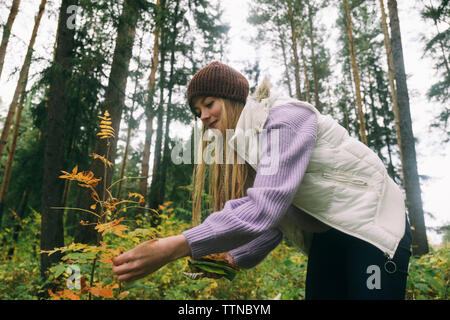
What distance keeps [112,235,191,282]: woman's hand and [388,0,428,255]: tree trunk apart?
8.12m

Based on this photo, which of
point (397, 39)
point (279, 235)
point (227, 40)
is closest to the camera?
point (279, 235)

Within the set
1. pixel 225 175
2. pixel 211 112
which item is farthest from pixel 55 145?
pixel 225 175

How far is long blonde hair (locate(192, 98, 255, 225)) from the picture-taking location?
141 cm

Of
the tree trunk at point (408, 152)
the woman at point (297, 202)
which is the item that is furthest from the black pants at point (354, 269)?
the tree trunk at point (408, 152)

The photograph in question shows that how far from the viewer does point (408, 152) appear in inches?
302

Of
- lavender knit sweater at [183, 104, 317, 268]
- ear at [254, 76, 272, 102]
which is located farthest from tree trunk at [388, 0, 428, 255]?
lavender knit sweater at [183, 104, 317, 268]

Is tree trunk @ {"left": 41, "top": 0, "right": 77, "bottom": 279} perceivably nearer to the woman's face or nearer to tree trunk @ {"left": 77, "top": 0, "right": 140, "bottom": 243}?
tree trunk @ {"left": 77, "top": 0, "right": 140, "bottom": 243}

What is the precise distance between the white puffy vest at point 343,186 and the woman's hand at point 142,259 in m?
0.51

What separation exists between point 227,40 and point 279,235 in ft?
44.5
